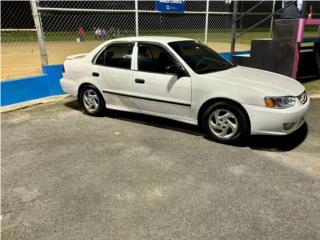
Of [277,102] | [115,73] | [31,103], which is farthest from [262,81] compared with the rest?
[31,103]

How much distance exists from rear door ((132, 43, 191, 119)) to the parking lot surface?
0.43 meters

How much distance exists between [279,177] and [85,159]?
8.30ft

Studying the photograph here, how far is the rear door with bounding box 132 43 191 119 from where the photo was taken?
16.0 ft

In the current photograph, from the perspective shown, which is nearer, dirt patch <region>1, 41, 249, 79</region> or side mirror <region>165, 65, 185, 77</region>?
side mirror <region>165, 65, 185, 77</region>

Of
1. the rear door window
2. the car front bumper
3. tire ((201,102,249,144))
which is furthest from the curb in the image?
the car front bumper

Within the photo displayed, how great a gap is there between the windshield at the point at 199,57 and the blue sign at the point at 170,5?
12.3ft

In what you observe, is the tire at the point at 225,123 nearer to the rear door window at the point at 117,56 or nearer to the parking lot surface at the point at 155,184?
the parking lot surface at the point at 155,184

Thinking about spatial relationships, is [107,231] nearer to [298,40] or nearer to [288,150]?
[288,150]

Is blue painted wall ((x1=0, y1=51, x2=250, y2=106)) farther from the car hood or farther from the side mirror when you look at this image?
the car hood

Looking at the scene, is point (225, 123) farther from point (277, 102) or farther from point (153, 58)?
point (153, 58)

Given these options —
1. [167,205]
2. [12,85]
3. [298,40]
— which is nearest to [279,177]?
[167,205]

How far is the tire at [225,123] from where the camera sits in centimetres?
443

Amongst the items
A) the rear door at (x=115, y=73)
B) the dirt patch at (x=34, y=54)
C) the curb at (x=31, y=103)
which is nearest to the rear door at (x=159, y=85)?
the rear door at (x=115, y=73)

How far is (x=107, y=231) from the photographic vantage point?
2.86m
